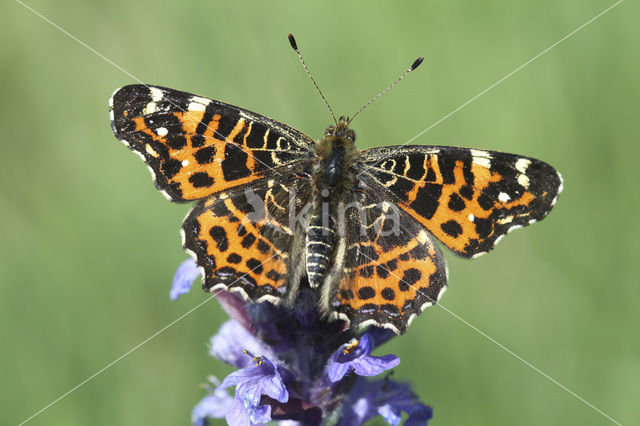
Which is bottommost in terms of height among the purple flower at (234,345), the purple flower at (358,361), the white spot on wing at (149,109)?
the purple flower at (358,361)

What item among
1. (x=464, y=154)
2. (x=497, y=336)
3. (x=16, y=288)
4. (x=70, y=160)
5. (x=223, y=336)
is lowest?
(x=497, y=336)

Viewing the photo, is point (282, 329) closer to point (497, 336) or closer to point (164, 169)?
point (164, 169)

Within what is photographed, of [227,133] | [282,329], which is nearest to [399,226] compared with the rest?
[282,329]

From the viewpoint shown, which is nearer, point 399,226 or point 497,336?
point 399,226

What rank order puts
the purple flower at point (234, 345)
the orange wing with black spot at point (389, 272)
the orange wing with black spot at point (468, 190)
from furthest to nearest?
the purple flower at point (234, 345), the orange wing with black spot at point (468, 190), the orange wing with black spot at point (389, 272)

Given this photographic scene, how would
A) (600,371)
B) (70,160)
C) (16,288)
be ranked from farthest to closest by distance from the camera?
1. (70,160)
2. (16,288)
3. (600,371)

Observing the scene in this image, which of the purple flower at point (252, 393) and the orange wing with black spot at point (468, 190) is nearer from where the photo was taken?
the purple flower at point (252, 393)

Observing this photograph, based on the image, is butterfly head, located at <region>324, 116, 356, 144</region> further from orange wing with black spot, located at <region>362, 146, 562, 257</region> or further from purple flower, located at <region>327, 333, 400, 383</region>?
purple flower, located at <region>327, 333, 400, 383</region>

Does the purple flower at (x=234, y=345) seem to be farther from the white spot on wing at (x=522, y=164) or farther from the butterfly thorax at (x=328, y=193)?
the white spot on wing at (x=522, y=164)

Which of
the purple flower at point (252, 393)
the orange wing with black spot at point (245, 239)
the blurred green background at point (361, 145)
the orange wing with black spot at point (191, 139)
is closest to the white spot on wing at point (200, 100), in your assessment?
the orange wing with black spot at point (191, 139)
